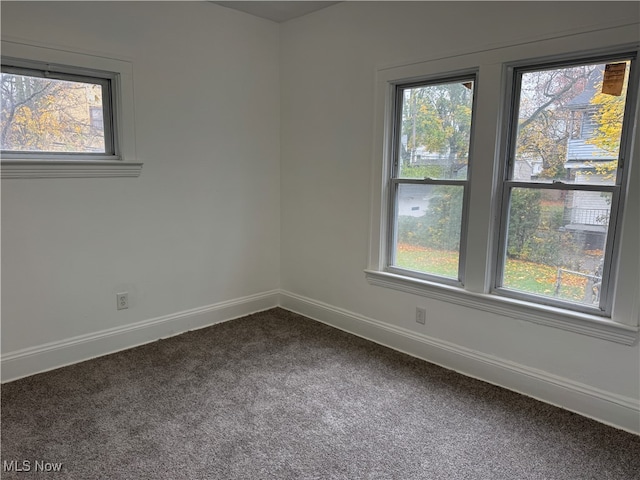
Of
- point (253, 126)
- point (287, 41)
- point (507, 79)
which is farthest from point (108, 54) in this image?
point (507, 79)

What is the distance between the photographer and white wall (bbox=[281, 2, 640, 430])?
2.28m

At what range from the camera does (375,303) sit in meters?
3.27

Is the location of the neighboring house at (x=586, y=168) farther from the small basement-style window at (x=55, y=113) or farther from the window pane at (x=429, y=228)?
the small basement-style window at (x=55, y=113)

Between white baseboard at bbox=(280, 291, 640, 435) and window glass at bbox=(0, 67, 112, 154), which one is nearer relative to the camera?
white baseboard at bbox=(280, 291, 640, 435)

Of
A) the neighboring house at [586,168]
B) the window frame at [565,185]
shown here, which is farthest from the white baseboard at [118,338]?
the neighboring house at [586,168]

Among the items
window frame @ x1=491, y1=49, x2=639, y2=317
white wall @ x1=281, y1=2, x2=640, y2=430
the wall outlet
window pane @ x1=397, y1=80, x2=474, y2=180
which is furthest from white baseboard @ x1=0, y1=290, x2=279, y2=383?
window frame @ x1=491, y1=49, x2=639, y2=317

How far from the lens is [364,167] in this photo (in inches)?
126

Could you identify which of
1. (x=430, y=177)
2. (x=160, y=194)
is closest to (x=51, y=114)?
(x=160, y=194)

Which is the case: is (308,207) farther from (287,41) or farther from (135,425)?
(135,425)

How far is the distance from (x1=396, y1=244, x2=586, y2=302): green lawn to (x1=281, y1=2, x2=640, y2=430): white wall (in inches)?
8.1

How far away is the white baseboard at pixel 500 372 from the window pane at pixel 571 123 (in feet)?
3.64

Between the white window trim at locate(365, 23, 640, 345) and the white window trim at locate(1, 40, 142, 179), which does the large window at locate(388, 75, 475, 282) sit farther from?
the white window trim at locate(1, 40, 142, 179)

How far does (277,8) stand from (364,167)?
142 cm

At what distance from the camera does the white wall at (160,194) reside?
262 centimetres
